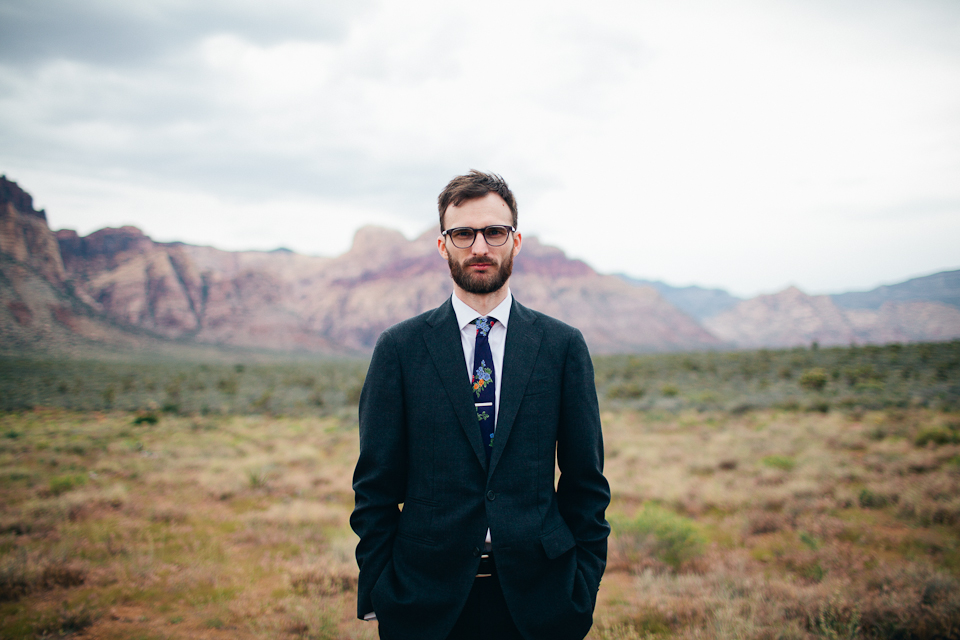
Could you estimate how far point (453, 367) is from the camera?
1.83 m

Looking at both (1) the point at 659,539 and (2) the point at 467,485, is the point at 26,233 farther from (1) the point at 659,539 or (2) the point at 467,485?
(2) the point at 467,485

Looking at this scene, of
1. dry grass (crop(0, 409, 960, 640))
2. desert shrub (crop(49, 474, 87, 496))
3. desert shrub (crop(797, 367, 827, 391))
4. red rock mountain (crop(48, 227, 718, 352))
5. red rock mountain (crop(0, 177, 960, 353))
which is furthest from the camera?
red rock mountain (crop(48, 227, 718, 352))

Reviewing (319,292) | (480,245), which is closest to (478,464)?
(480,245)

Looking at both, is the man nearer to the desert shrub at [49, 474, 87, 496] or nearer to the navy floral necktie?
the navy floral necktie

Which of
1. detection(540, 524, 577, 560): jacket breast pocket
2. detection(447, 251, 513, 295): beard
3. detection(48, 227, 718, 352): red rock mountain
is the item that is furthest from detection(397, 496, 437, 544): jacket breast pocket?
detection(48, 227, 718, 352): red rock mountain

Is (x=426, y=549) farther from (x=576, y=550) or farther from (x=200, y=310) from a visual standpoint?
(x=200, y=310)

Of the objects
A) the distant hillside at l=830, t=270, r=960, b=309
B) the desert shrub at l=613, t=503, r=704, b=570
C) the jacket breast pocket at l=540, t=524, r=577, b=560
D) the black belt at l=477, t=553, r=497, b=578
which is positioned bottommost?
the desert shrub at l=613, t=503, r=704, b=570

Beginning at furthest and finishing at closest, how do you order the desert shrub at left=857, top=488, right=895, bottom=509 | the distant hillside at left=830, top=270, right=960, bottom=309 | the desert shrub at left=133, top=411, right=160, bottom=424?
the distant hillside at left=830, top=270, right=960, bottom=309
the desert shrub at left=133, top=411, right=160, bottom=424
the desert shrub at left=857, top=488, right=895, bottom=509

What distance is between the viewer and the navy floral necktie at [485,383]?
72.6 inches

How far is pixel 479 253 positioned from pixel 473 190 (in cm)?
27

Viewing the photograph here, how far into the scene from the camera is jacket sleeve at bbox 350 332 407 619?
1.80 meters

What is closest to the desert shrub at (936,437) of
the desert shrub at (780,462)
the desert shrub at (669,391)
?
the desert shrub at (780,462)

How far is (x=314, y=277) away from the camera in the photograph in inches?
4395

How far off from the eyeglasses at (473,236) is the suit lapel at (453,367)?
287mm
